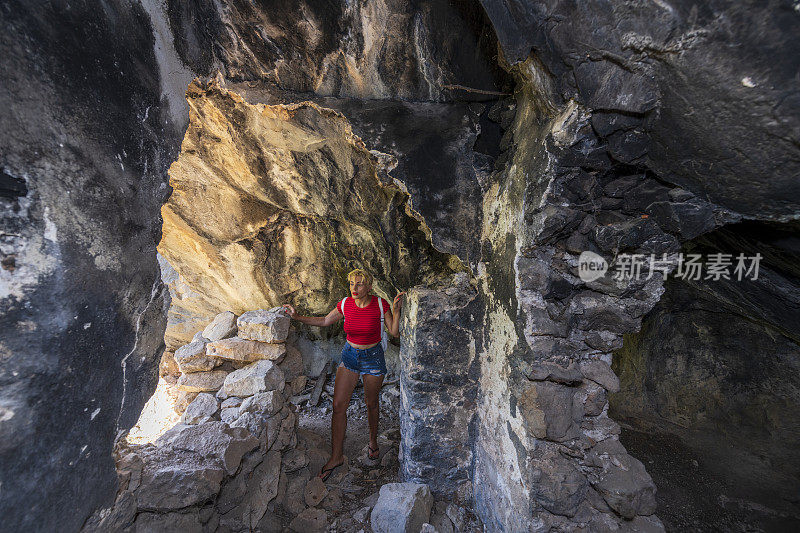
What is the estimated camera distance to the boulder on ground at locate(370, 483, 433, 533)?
2158mm

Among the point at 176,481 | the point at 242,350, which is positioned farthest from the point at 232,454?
the point at 242,350

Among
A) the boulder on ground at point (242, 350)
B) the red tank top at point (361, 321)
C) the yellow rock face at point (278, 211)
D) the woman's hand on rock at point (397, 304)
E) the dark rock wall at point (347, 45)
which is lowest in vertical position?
the boulder on ground at point (242, 350)

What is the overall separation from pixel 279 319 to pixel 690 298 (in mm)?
4204

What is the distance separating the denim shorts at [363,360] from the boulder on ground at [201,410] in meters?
1.11

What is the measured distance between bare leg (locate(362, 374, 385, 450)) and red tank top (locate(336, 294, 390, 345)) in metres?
0.36

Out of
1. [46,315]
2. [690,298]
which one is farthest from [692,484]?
[46,315]

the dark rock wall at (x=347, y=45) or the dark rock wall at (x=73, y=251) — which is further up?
the dark rock wall at (x=347, y=45)

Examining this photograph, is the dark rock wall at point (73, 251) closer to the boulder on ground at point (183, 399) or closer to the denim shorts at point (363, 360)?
the denim shorts at point (363, 360)

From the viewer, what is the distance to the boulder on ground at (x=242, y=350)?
121 inches

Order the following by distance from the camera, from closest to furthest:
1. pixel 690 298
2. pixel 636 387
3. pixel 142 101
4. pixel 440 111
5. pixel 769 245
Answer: pixel 142 101, pixel 769 245, pixel 440 111, pixel 690 298, pixel 636 387

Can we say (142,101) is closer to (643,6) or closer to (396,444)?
(643,6)

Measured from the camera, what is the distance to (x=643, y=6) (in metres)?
1.14

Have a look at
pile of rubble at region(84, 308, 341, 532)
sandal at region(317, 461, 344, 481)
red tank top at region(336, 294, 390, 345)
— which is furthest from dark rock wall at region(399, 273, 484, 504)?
pile of rubble at region(84, 308, 341, 532)

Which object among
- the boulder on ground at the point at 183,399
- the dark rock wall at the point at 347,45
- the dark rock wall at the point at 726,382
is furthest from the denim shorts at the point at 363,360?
the dark rock wall at the point at 726,382
